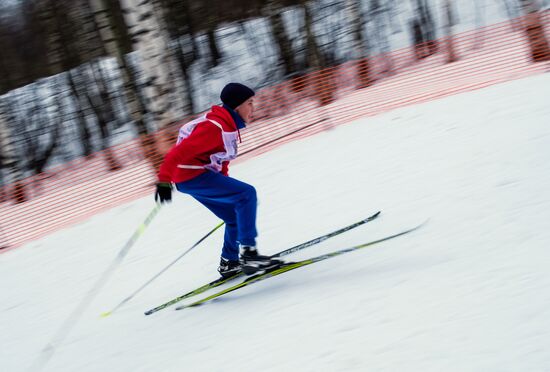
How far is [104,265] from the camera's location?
235 inches

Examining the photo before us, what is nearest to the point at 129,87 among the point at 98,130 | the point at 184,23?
the point at 98,130

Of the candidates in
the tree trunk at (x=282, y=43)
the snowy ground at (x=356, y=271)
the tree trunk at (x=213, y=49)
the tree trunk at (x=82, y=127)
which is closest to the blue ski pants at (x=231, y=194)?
the snowy ground at (x=356, y=271)

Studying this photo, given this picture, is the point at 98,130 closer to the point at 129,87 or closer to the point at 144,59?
the point at 129,87

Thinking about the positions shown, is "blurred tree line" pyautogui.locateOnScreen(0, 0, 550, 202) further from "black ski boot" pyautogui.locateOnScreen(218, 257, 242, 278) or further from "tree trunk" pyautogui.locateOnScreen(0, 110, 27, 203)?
"black ski boot" pyautogui.locateOnScreen(218, 257, 242, 278)

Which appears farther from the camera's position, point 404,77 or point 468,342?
point 404,77

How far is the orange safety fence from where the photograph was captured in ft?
27.5

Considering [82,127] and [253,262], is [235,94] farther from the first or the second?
[82,127]

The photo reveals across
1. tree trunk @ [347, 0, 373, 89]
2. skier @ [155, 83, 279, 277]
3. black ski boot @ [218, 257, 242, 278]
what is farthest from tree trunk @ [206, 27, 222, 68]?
skier @ [155, 83, 279, 277]

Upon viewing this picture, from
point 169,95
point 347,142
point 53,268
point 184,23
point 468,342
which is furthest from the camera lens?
point 184,23

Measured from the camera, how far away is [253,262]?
4320 millimetres

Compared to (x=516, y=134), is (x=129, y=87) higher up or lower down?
higher up

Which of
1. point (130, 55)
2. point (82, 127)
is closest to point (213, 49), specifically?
point (130, 55)

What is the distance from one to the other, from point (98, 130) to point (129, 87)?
7.19m

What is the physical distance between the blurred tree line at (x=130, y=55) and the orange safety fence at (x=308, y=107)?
226 millimetres
